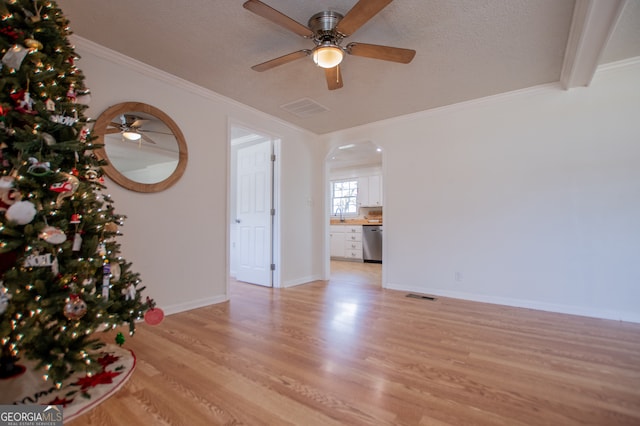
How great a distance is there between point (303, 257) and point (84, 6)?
3.64 m

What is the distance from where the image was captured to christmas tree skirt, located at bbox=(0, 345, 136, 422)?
4.54 feet

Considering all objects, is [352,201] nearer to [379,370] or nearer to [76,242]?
[379,370]

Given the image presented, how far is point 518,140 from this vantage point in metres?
3.33

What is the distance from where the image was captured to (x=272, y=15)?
1.77 metres

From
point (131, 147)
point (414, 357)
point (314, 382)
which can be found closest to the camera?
point (314, 382)

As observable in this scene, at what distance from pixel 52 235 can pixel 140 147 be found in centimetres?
162

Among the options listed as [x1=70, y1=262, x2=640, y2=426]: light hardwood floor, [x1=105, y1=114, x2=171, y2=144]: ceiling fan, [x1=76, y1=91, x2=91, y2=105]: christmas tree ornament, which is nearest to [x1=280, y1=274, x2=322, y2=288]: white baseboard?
[x1=70, y1=262, x2=640, y2=426]: light hardwood floor

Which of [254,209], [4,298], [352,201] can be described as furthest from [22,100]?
[352,201]

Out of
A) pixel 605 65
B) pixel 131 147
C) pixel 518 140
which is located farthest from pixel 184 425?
pixel 605 65

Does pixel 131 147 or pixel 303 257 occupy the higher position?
pixel 131 147

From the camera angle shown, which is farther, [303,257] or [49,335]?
[303,257]

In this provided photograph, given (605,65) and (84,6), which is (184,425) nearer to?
(84,6)

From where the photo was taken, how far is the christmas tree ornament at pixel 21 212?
1.29 meters

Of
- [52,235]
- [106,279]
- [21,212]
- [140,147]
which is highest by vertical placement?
[140,147]
